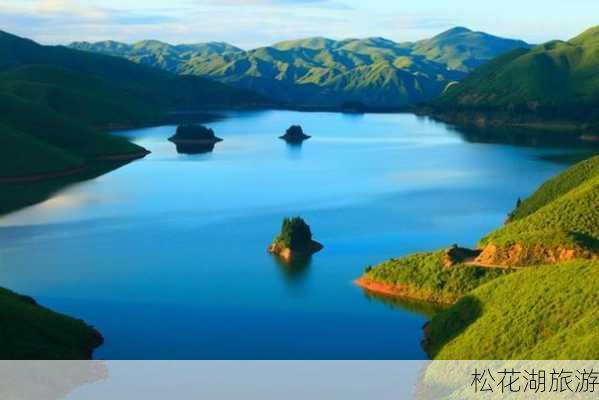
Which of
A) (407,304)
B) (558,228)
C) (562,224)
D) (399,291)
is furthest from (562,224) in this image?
(407,304)

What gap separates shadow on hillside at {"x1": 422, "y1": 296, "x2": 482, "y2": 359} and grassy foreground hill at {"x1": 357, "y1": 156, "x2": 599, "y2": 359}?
0.11 m

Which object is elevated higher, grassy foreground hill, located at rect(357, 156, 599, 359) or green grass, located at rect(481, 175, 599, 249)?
green grass, located at rect(481, 175, 599, 249)

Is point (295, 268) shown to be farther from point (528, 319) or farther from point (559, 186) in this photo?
point (559, 186)

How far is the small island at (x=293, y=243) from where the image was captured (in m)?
96.2

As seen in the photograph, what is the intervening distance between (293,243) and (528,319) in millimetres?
42782

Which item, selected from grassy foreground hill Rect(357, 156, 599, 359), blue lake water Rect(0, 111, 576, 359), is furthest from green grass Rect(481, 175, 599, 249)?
blue lake water Rect(0, 111, 576, 359)

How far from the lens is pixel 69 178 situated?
176625mm

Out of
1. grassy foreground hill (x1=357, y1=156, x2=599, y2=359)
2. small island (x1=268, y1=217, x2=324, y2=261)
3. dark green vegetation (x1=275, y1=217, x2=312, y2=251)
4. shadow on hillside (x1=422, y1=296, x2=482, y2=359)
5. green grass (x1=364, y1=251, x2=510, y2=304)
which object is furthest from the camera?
dark green vegetation (x1=275, y1=217, x2=312, y2=251)

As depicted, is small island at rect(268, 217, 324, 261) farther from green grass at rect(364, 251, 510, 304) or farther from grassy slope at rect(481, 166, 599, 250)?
grassy slope at rect(481, 166, 599, 250)

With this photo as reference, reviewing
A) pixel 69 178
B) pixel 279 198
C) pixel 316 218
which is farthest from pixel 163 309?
pixel 69 178

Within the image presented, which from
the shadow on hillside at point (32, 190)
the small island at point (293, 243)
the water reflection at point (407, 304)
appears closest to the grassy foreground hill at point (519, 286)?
the water reflection at point (407, 304)

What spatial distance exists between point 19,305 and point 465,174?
126m

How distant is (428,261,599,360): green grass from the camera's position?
5091cm

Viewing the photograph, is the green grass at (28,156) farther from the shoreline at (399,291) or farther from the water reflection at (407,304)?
the water reflection at (407,304)
